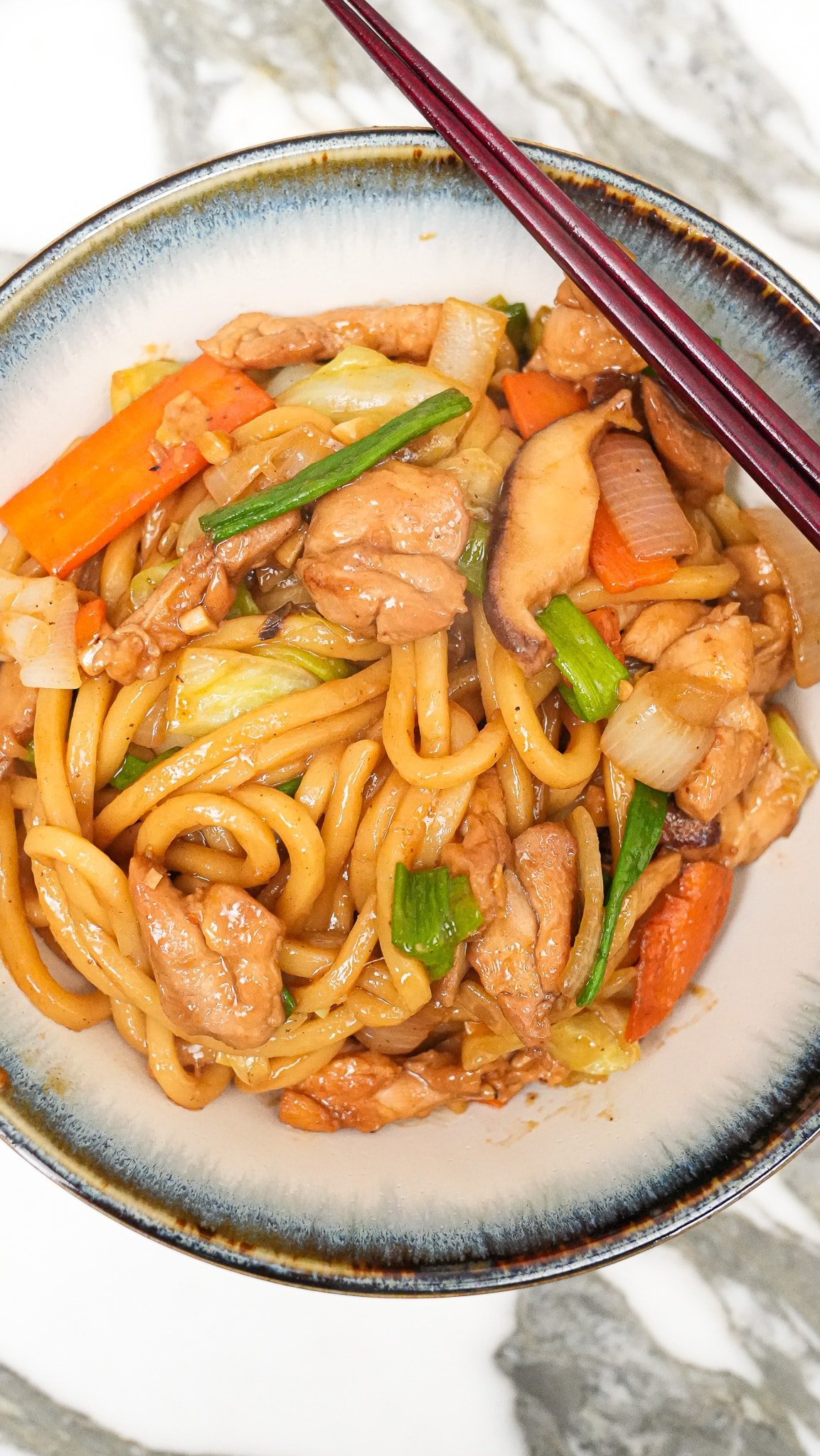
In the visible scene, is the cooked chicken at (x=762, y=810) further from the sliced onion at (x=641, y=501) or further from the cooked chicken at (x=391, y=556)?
the cooked chicken at (x=391, y=556)

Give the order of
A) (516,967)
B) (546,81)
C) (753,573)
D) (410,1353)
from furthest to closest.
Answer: (546,81)
(410,1353)
(753,573)
(516,967)

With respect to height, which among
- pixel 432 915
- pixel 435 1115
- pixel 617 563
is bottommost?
pixel 435 1115

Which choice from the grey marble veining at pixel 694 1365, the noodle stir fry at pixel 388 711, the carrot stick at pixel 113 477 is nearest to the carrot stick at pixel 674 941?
the noodle stir fry at pixel 388 711

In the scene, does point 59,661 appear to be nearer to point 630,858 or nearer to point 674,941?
point 630,858

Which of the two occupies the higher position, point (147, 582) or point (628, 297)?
point (628, 297)

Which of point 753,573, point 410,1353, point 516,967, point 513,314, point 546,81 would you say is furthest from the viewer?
point 546,81

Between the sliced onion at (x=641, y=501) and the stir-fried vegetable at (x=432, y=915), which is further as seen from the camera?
the sliced onion at (x=641, y=501)

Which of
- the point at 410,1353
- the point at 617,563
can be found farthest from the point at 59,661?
the point at 410,1353
